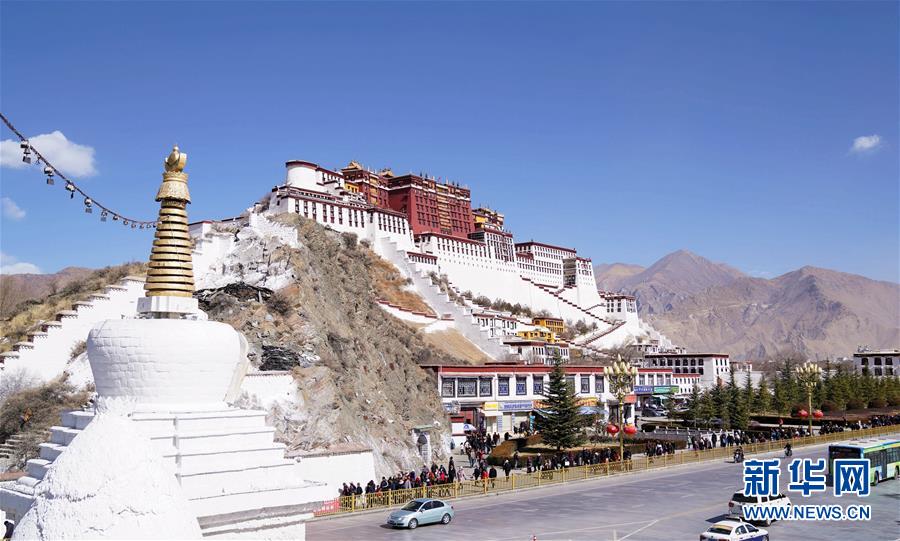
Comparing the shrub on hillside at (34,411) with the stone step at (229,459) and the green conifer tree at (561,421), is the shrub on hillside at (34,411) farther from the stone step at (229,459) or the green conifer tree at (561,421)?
the green conifer tree at (561,421)

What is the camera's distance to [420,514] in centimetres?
2361

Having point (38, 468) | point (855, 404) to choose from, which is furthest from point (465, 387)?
point (855, 404)

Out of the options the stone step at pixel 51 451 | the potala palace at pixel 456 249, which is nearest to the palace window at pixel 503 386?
the potala palace at pixel 456 249

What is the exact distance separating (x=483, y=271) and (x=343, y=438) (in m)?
72.4

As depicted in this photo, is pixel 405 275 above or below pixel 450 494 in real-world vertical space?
above

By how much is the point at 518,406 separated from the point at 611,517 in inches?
1259

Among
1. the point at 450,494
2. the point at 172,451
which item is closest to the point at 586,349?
the point at 450,494

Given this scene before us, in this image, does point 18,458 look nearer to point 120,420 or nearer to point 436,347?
point 120,420

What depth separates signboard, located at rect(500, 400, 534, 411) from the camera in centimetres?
5619

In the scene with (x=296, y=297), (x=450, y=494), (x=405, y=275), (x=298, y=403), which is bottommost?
(x=450, y=494)

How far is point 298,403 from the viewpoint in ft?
112

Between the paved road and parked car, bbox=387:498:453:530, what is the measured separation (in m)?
0.25

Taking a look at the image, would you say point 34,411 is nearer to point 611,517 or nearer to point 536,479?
point 536,479

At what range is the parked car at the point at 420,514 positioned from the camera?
23375 mm
